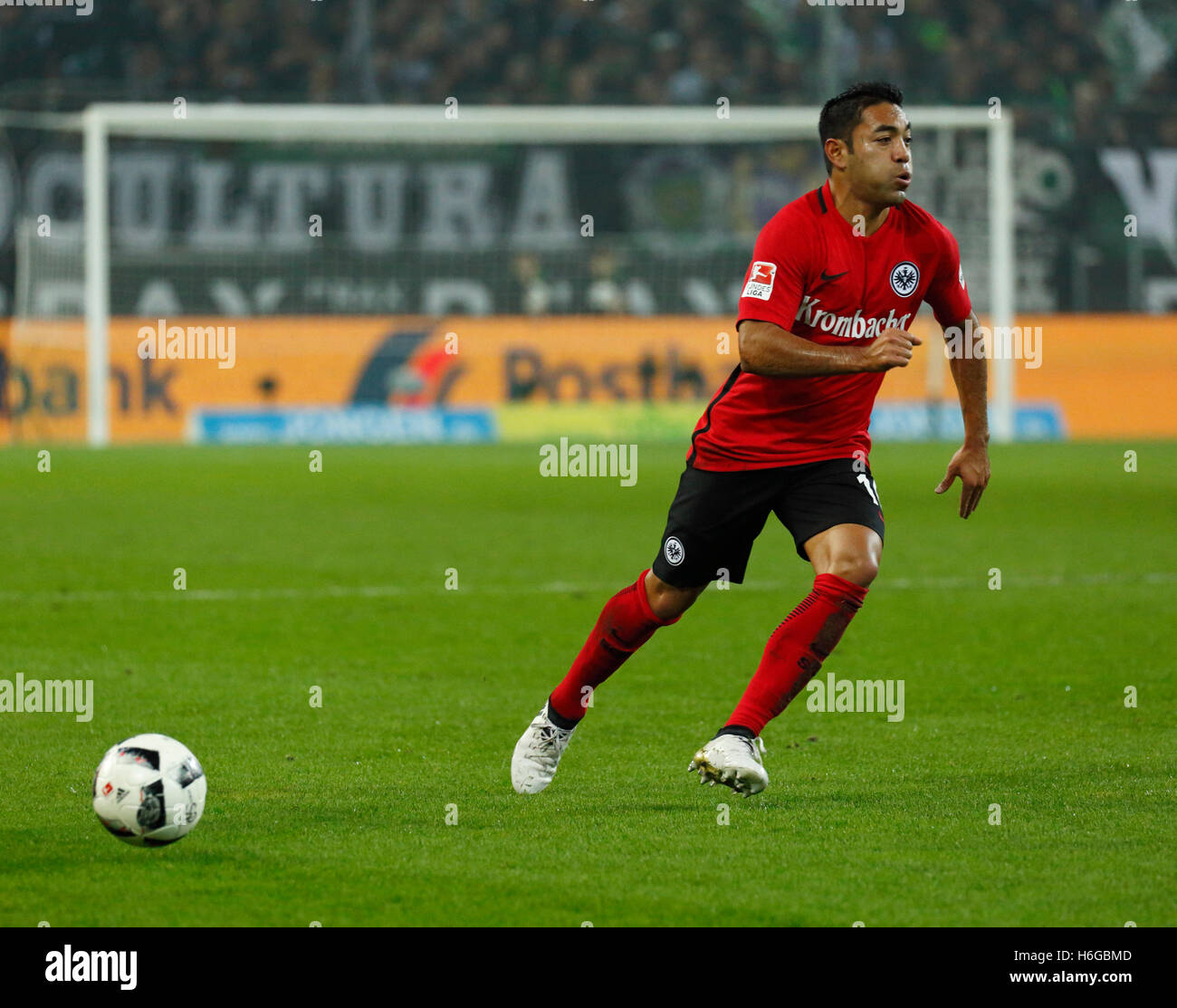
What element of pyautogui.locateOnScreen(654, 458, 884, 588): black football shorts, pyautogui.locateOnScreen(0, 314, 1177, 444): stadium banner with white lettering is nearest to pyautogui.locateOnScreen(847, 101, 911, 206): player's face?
pyautogui.locateOnScreen(654, 458, 884, 588): black football shorts

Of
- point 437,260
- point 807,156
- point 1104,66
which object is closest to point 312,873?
point 437,260

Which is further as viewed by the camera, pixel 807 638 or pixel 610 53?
pixel 610 53

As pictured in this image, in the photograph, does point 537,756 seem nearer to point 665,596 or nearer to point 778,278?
point 665,596

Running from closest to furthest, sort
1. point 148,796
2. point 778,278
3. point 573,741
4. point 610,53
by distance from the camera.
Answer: point 148,796
point 778,278
point 573,741
point 610,53

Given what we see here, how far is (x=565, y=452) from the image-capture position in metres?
22.9

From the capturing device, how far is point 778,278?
204 inches

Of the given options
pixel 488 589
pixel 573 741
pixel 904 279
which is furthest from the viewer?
pixel 488 589

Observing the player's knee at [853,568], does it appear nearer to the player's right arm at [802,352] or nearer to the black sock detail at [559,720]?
the player's right arm at [802,352]

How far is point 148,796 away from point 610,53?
25949 millimetres

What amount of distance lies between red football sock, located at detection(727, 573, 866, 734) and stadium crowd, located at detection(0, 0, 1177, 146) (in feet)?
75.1

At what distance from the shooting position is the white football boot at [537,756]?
532 centimetres

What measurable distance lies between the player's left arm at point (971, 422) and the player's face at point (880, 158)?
0.54 metres

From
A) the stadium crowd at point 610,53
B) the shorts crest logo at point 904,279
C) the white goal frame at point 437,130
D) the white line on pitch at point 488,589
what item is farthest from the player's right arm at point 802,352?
the stadium crowd at point 610,53

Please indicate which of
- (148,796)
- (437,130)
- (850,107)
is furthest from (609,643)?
(437,130)
